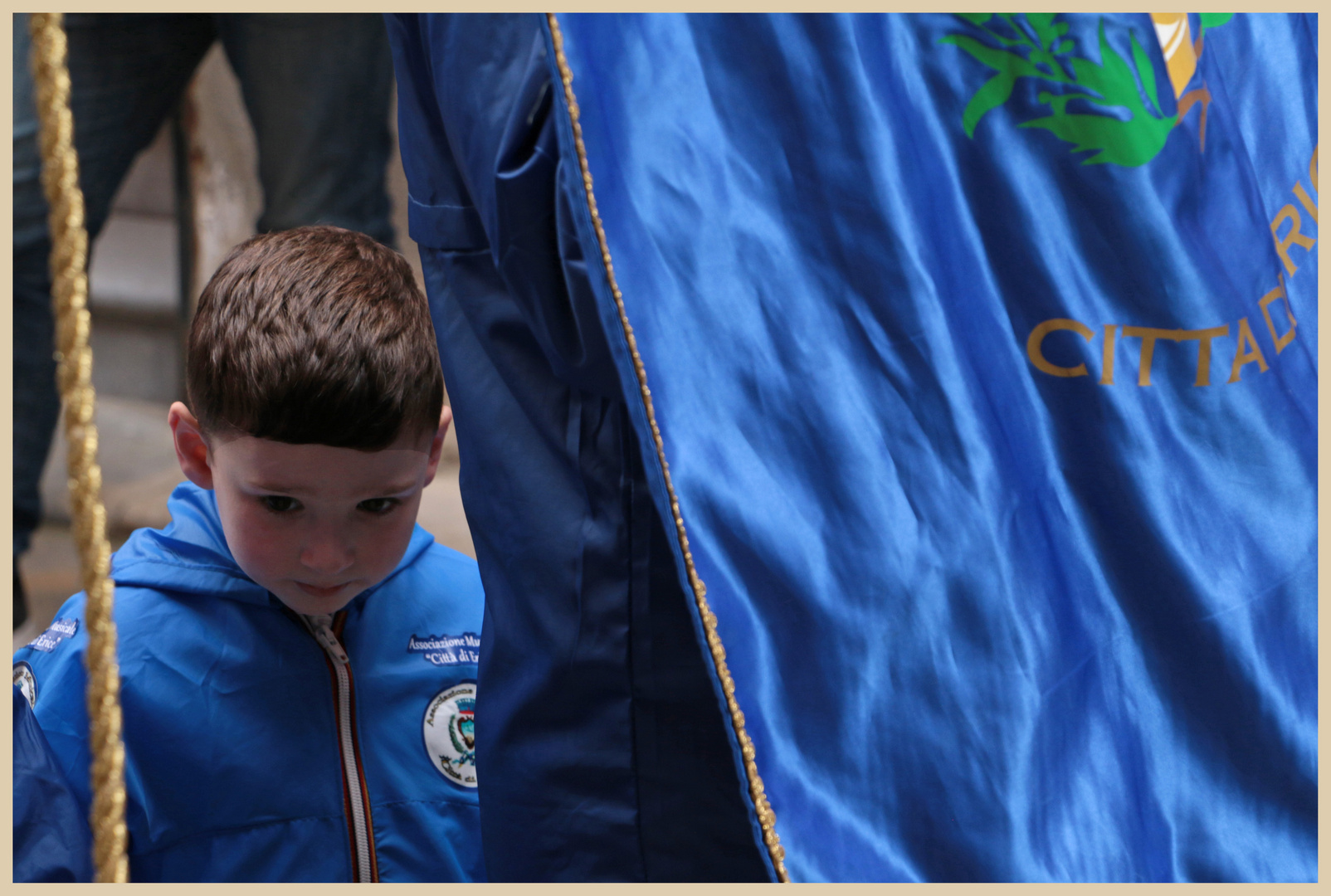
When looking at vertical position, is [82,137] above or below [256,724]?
above

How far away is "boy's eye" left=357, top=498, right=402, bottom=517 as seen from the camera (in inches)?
43.1

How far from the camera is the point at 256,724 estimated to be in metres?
1.15

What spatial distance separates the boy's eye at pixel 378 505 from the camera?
43.1 inches

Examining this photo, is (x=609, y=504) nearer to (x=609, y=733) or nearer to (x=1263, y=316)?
(x=609, y=733)

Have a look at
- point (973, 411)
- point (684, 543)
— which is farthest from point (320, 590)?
point (973, 411)

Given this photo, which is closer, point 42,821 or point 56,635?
point 42,821

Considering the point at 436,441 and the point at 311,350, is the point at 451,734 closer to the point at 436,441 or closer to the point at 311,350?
Answer: the point at 436,441

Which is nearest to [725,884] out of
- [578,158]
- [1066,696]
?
[1066,696]

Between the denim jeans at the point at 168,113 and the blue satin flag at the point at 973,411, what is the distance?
105 cm

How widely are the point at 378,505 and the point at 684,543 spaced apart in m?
0.46

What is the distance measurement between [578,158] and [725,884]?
505 millimetres

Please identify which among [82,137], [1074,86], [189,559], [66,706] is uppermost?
[82,137]

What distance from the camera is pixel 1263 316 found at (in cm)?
90

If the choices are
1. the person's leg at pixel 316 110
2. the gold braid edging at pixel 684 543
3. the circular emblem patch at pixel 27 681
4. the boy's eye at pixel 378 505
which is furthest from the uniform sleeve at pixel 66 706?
the person's leg at pixel 316 110
